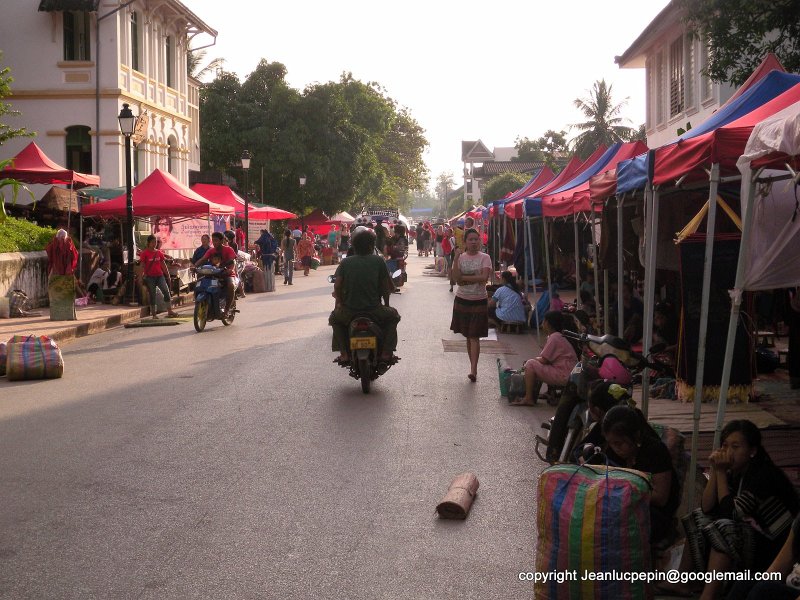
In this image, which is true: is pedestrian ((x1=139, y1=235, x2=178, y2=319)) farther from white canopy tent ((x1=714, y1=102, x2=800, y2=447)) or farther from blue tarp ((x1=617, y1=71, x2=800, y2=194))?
white canopy tent ((x1=714, y1=102, x2=800, y2=447))

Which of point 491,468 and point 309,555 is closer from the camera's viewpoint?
point 309,555

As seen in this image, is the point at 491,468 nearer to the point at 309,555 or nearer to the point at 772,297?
the point at 309,555

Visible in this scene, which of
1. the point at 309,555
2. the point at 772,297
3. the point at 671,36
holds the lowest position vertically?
the point at 309,555

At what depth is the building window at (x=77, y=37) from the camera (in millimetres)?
33031

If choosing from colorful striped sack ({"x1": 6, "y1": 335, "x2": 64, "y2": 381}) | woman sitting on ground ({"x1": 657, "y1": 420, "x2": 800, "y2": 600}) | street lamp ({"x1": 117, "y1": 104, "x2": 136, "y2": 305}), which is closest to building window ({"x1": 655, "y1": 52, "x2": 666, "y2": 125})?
street lamp ({"x1": 117, "y1": 104, "x2": 136, "y2": 305})

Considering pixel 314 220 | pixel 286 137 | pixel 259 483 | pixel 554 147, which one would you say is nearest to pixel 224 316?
pixel 259 483

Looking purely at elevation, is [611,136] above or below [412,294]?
above

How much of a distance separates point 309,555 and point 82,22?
1219 inches

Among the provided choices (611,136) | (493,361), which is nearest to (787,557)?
(493,361)

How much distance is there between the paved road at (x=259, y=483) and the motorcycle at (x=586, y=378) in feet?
1.32

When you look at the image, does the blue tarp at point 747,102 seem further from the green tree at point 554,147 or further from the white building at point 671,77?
the green tree at point 554,147

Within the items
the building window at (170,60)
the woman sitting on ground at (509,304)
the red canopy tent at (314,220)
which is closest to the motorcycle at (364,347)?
the woman sitting on ground at (509,304)

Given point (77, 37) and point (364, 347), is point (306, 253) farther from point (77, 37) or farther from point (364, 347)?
point (364, 347)

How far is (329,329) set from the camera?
1862 centimetres
